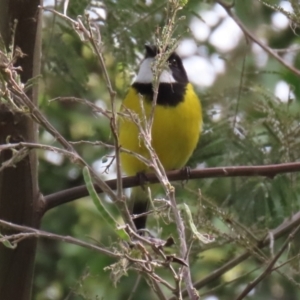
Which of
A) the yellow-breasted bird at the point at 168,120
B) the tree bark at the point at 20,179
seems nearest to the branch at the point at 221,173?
the tree bark at the point at 20,179

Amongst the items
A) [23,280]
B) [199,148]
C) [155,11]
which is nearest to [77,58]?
[155,11]

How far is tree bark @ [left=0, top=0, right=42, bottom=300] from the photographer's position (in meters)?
1.67

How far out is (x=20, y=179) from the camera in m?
1.68

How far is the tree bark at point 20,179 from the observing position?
1669 mm

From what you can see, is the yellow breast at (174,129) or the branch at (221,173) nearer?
the branch at (221,173)

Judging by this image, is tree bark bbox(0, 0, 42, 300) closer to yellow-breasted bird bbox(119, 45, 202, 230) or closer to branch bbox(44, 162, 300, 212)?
branch bbox(44, 162, 300, 212)

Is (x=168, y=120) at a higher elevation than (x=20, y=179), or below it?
higher

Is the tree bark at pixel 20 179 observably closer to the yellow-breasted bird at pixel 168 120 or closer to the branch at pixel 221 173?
the branch at pixel 221 173

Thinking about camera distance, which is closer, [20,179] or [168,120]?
[20,179]

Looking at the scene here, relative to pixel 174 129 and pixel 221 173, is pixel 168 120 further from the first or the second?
pixel 221 173

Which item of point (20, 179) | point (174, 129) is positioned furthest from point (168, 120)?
point (20, 179)

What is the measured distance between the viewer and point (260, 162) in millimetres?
2271

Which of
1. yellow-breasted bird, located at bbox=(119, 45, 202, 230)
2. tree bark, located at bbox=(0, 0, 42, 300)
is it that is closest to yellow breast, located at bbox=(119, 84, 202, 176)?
yellow-breasted bird, located at bbox=(119, 45, 202, 230)

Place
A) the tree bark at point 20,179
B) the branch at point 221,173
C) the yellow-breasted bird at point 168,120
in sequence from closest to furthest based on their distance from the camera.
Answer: the branch at point 221,173
the tree bark at point 20,179
the yellow-breasted bird at point 168,120
